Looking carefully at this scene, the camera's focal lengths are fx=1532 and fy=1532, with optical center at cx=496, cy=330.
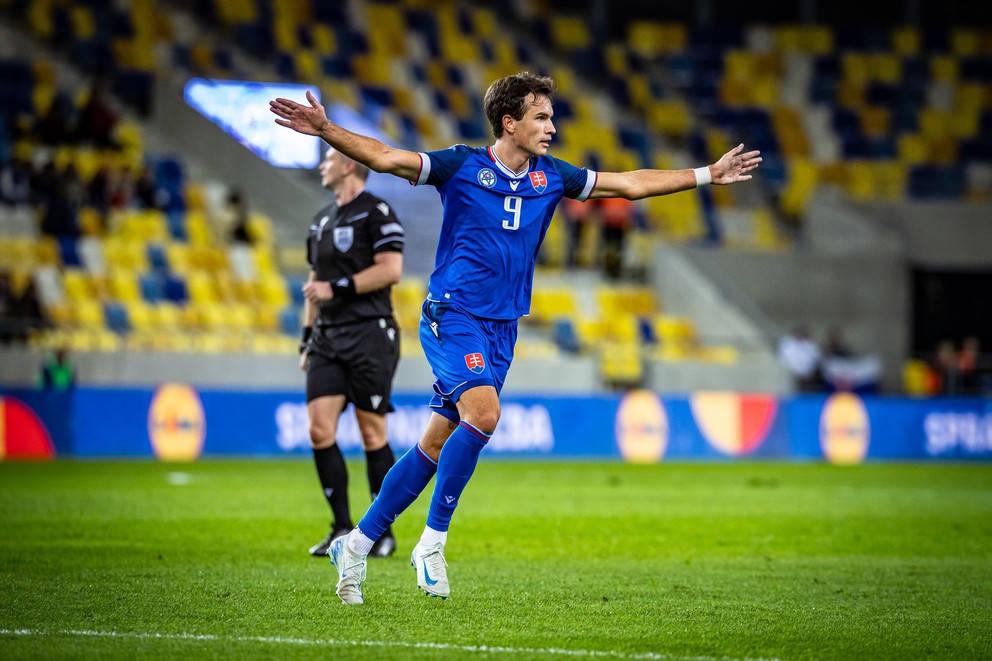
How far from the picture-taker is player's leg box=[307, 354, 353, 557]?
872 cm

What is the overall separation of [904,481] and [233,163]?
13.5 metres

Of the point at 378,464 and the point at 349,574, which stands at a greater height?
the point at 378,464

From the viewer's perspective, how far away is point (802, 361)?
83.6 ft

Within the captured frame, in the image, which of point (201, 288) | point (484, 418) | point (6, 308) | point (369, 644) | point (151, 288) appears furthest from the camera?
point (201, 288)

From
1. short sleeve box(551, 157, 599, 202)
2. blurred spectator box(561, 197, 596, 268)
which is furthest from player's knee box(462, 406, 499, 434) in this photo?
blurred spectator box(561, 197, 596, 268)

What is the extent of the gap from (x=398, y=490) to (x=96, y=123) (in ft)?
60.0

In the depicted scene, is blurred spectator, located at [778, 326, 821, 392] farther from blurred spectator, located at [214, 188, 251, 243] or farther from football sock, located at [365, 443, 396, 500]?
football sock, located at [365, 443, 396, 500]

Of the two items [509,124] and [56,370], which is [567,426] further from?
[509,124]

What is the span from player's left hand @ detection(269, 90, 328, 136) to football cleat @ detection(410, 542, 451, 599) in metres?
1.90

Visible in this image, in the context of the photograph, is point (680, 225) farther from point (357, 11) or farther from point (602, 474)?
point (602, 474)

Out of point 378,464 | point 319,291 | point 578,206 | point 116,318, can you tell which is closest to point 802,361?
point 578,206

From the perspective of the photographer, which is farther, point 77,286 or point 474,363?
point 77,286

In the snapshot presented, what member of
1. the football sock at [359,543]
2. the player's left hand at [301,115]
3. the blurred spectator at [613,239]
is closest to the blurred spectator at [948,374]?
the blurred spectator at [613,239]

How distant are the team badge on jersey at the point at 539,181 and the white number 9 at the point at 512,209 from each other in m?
0.13
